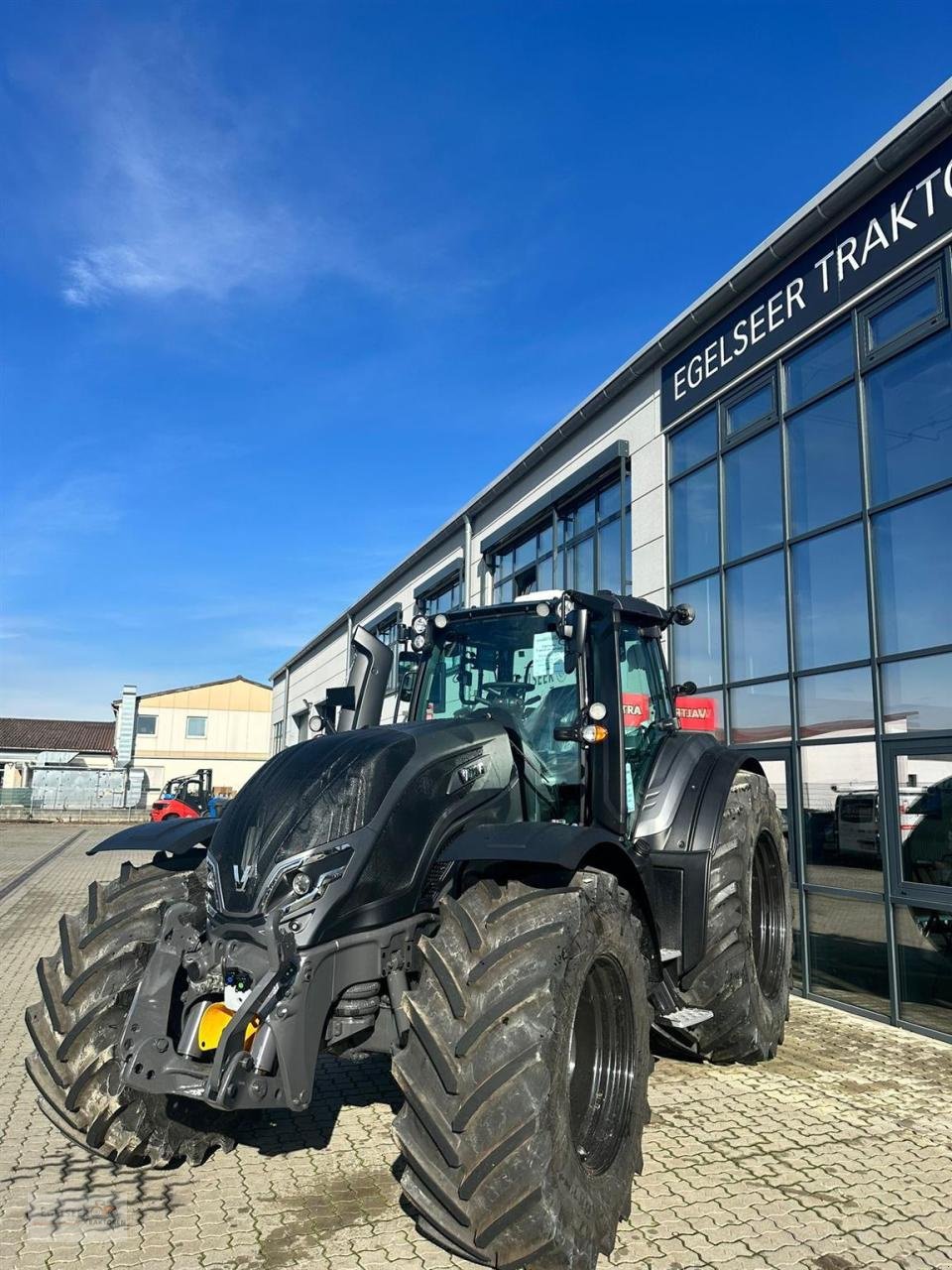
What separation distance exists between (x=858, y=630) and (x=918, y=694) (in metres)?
0.81

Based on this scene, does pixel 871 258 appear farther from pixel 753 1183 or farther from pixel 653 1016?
pixel 753 1183

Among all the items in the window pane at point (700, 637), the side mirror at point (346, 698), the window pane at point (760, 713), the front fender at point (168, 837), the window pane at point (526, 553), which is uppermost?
the window pane at point (526, 553)

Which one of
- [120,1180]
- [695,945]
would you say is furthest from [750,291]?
[120,1180]

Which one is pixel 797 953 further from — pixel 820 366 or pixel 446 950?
pixel 446 950

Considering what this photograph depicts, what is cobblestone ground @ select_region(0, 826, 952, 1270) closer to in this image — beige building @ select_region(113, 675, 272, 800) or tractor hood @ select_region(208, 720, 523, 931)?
tractor hood @ select_region(208, 720, 523, 931)

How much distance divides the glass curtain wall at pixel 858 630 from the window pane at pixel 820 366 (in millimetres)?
17

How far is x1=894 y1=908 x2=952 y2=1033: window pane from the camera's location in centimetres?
664

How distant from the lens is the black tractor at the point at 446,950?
2980 mm

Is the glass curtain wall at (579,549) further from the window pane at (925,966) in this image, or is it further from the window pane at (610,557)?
the window pane at (925,966)

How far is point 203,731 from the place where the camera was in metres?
57.2

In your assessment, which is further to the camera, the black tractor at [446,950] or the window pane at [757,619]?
the window pane at [757,619]

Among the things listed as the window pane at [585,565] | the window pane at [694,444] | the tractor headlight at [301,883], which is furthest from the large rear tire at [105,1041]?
the window pane at [585,565]

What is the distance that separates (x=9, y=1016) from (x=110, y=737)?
200ft

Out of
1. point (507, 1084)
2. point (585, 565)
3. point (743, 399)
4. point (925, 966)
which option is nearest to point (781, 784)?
point (925, 966)
